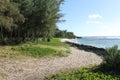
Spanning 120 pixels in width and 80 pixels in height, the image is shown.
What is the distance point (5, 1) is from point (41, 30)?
1986 cm

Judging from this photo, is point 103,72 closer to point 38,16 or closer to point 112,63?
point 112,63

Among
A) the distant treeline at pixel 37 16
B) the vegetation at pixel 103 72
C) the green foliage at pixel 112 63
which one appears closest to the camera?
the vegetation at pixel 103 72

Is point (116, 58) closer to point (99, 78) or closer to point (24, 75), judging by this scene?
point (99, 78)

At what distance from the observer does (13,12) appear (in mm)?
31984

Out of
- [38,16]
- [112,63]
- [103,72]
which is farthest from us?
[38,16]

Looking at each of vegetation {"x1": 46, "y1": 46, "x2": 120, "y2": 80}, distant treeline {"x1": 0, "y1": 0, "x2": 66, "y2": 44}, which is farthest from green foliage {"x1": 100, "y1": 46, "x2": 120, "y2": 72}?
distant treeline {"x1": 0, "y1": 0, "x2": 66, "y2": 44}

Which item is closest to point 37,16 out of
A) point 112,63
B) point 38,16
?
point 38,16

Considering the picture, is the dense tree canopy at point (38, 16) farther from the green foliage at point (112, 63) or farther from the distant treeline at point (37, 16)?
the green foliage at point (112, 63)

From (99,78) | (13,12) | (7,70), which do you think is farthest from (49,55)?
(99,78)

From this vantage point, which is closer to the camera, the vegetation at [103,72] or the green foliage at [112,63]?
the vegetation at [103,72]

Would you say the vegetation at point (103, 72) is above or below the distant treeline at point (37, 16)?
below

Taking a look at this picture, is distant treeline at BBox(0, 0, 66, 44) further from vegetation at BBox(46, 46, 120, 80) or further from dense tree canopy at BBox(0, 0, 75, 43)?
vegetation at BBox(46, 46, 120, 80)

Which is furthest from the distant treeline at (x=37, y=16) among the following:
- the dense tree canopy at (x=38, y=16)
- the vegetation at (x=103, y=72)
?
the vegetation at (x=103, y=72)

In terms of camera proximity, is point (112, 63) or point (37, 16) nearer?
point (112, 63)
